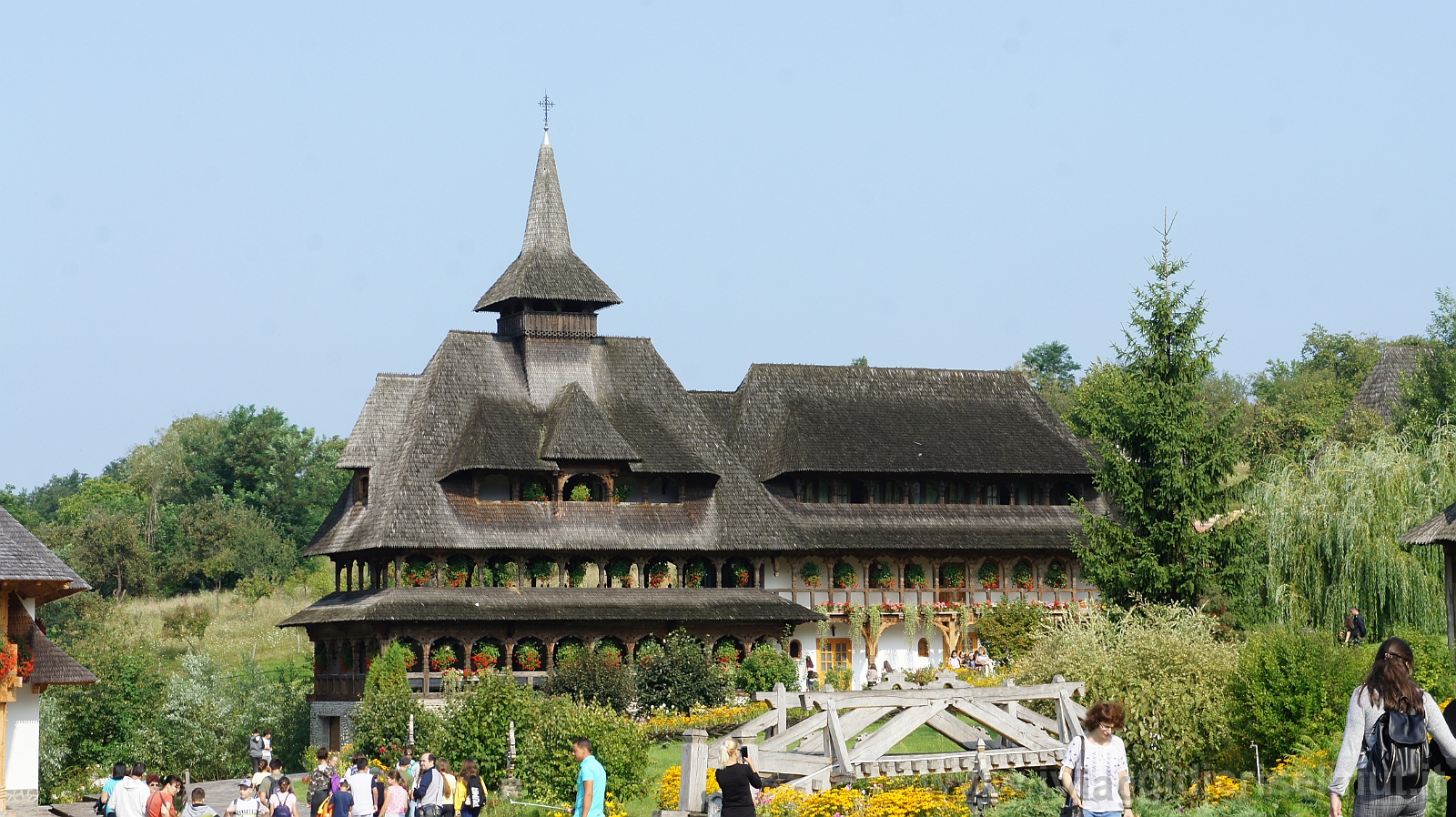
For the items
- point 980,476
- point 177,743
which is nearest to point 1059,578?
point 980,476

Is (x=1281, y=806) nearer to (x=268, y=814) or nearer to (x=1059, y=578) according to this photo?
(x=268, y=814)

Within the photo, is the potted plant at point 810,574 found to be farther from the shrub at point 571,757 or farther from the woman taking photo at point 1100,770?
the woman taking photo at point 1100,770

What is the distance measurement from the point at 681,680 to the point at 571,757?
18.4 m

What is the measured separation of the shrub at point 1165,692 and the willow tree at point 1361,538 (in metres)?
12.0

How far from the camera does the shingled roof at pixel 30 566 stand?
1359 inches

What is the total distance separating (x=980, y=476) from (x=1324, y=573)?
15.9 metres

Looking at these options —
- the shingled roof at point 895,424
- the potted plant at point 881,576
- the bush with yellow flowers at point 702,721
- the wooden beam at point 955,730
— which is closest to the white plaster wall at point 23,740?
the bush with yellow flowers at point 702,721

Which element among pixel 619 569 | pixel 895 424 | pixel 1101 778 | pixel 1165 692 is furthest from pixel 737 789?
pixel 895 424

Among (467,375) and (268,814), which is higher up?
(467,375)

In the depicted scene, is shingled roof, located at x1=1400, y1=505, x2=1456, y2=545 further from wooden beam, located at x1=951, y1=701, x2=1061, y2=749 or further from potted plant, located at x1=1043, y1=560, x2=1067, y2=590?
potted plant, located at x1=1043, y1=560, x2=1067, y2=590

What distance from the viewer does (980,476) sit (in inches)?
2176

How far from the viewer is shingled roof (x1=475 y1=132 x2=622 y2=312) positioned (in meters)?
53.5

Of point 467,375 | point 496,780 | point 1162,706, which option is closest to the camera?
point 1162,706

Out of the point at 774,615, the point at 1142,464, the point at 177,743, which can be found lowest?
the point at 177,743
